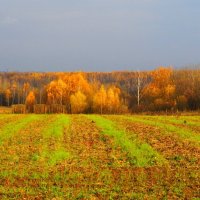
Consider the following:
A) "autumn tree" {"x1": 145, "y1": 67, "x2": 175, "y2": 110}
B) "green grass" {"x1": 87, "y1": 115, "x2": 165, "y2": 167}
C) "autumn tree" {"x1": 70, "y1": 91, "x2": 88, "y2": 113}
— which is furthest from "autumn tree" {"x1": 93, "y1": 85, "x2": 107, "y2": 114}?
"green grass" {"x1": 87, "y1": 115, "x2": 165, "y2": 167}

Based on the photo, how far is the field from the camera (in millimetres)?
10484

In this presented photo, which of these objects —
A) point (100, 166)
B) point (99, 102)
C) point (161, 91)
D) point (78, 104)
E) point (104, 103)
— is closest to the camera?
point (100, 166)

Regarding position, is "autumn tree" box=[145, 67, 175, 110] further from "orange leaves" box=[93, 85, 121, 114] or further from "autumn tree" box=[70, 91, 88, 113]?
"autumn tree" box=[70, 91, 88, 113]

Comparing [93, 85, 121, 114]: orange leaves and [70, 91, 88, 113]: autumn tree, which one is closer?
[93, 85, 121, 114]: orange leaves

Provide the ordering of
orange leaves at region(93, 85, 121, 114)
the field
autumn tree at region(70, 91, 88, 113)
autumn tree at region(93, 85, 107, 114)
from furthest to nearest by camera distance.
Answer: autumn tree at region(70, 91, 88, 113) → autumn tree at region(93, 85, 107, 114) → orange leaves at region(93, 85, 121, 114) → the field

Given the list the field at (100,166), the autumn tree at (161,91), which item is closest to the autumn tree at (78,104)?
the autumn tree at (161,91)

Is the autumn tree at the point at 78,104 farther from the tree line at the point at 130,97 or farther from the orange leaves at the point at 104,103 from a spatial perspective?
the orange leaves at the point at 104,103

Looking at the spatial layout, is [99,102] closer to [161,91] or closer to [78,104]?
[78,104]

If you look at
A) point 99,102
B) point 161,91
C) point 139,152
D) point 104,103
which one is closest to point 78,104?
point 99,102

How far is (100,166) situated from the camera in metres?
14.0

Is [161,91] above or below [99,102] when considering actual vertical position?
above

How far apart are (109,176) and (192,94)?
62.2 meters

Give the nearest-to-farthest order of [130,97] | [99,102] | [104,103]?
1. [104,103]
2. [99,102]
3. [130,97]

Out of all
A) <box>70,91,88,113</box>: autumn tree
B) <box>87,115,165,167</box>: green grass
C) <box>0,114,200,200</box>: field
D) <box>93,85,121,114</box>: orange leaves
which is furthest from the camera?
<box>70,91,88,113</box>: autumn tree
